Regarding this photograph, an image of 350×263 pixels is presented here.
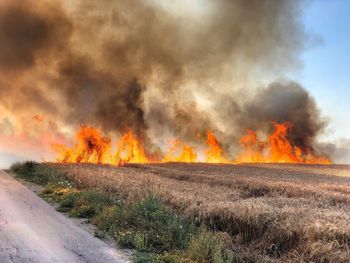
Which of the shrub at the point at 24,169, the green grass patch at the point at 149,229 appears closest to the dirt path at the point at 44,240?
the green grass patch at the point at 149,229

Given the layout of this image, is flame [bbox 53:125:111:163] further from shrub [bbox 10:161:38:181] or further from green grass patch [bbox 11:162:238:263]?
green grass patch [bbox 11:162:238:263]

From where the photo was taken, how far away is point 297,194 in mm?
21672

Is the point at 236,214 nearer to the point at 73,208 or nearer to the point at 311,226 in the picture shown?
the point at 311,226

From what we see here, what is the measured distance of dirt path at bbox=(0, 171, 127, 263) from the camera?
10741 mm

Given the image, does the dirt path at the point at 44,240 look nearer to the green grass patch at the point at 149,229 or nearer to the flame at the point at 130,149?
the green grass patch at the point at 149,229

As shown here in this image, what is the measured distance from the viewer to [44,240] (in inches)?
490

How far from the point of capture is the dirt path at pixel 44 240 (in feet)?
35.2

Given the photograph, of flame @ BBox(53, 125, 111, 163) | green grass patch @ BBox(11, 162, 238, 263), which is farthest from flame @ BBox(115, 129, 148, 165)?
green grass patch @ BBox(11, 162, 238, 263)

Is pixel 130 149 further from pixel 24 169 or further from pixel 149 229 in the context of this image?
pixel 149 229

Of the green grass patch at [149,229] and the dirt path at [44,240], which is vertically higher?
the green grass patch at [149,229]

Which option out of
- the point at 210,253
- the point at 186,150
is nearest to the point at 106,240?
the point at 210,253

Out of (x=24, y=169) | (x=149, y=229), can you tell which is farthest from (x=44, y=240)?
(x=24, y=169)

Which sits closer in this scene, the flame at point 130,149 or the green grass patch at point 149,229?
the green grass patch at point 149,229

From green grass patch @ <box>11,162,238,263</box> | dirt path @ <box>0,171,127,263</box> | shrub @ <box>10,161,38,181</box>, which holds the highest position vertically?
shrub @ <box>10,161,38,181</box>
